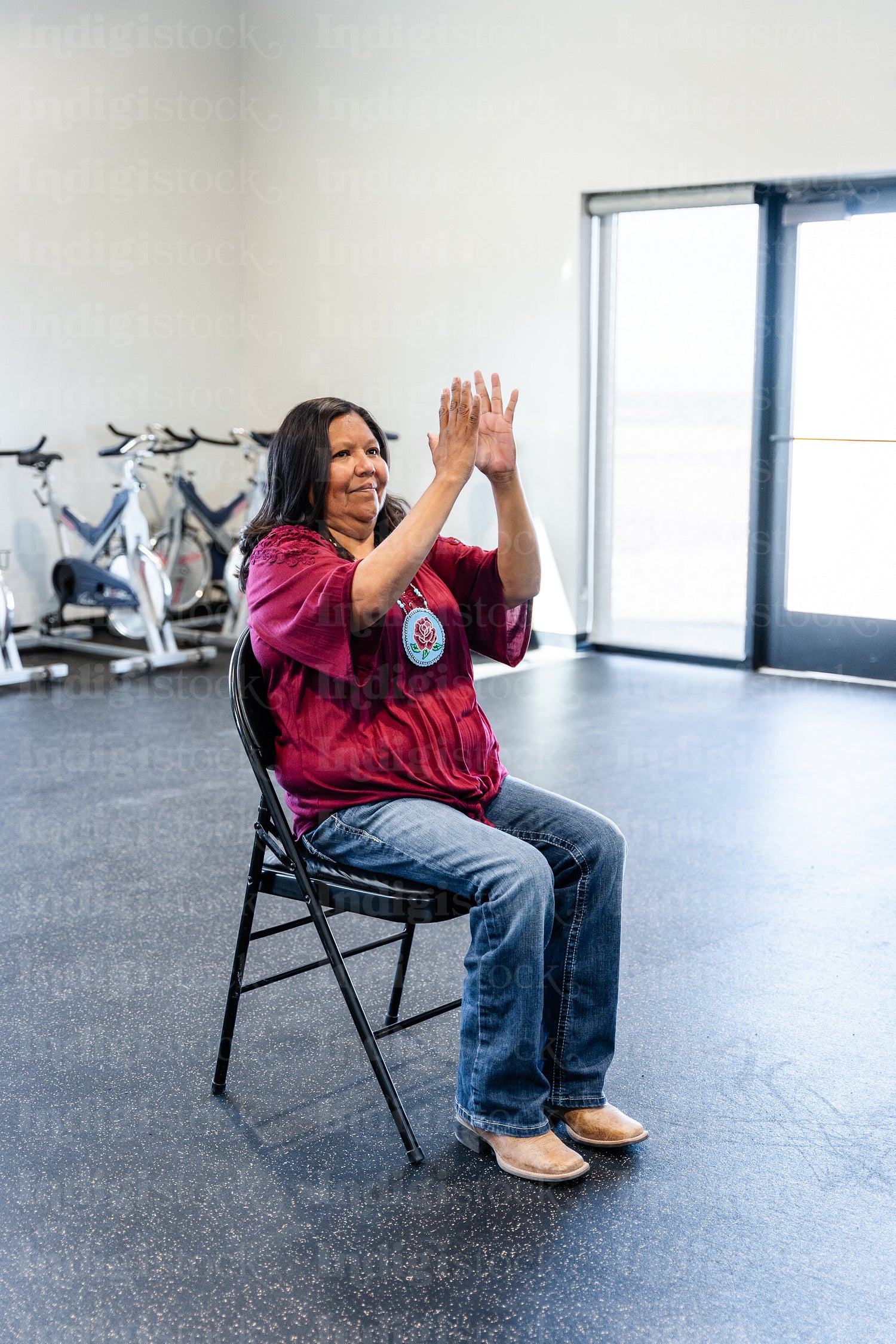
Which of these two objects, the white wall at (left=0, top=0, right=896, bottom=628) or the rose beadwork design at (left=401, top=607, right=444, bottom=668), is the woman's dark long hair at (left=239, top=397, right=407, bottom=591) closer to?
the rose beadwork design at (left=401, top=607, right=444, bottom=668)

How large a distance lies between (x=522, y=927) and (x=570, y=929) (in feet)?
0.62

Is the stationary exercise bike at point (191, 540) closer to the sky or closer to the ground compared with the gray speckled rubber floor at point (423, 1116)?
closer to the sky

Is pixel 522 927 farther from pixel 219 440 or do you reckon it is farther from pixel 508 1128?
pixel 219 440

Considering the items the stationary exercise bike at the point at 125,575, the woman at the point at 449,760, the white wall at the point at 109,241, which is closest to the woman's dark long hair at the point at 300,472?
the woman at the point at 449,760

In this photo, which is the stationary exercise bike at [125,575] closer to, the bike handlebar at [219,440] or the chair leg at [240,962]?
the bike handlebar at [219,440]

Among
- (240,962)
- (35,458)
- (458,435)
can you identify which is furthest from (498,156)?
(240,962)

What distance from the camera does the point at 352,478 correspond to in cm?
201

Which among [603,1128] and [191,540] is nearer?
[603,1128]

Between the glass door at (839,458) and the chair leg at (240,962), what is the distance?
3.73 metres

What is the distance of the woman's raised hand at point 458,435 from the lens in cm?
186

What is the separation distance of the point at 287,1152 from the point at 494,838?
0.58m

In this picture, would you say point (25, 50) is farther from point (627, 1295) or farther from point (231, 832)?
point (627, 1295)

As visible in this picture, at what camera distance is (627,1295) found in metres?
1.61

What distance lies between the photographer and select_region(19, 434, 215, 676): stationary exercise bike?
570 centimetres
